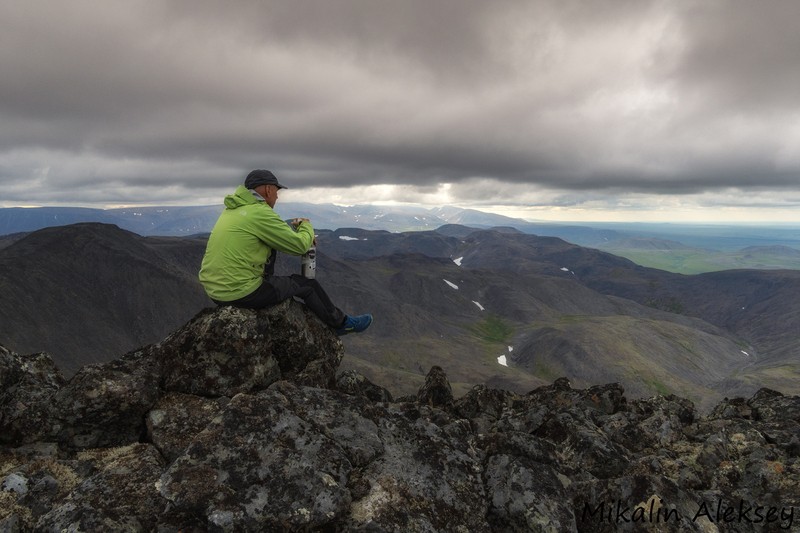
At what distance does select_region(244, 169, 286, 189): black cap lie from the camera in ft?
40.1

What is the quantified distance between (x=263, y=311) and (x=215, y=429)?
5274 millimetres

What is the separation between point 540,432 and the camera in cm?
1454

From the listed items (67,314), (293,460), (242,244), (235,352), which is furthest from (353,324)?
(67,314)

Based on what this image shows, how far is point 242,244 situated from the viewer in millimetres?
11758

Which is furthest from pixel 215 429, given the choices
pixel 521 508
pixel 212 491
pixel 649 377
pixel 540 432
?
pixel 649 377

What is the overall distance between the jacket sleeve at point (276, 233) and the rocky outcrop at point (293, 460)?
247 cm

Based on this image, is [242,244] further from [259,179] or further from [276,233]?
[259,179]

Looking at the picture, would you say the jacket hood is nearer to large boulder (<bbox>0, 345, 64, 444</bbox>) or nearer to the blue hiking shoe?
the blue hiking shoe

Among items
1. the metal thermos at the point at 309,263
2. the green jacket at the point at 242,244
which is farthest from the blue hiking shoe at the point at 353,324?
the green jacket at the point at 242,244

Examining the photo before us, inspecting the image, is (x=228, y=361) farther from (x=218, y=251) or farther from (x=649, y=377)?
(x=649, y=377)
